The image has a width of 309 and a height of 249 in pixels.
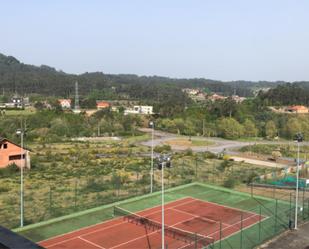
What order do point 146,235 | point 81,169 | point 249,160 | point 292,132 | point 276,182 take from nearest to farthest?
1. point 146,235
2. point 276,182
3. point 81,169
4. point 249,160
5. point 292,132

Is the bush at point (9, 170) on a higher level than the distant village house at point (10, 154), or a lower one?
lower

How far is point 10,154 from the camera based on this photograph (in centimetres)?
4019

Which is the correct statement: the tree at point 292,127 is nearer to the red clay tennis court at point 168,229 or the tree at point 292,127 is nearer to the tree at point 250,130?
the tree at point 250,130

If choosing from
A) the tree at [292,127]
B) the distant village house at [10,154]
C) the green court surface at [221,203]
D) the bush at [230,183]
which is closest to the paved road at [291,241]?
the green court surface at [221,203]

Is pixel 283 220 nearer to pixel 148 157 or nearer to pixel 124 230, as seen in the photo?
pixel 124 230

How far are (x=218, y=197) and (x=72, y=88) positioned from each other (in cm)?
16193

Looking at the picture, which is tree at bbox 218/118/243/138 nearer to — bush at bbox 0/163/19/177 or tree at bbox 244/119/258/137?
tree at bbox 244/119/258/137

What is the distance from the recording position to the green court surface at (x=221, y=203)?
70.6ft

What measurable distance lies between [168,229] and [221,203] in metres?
6.92

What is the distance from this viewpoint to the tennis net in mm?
20750

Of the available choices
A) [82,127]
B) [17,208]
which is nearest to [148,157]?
[17,208]

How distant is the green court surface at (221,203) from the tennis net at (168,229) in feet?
1.90


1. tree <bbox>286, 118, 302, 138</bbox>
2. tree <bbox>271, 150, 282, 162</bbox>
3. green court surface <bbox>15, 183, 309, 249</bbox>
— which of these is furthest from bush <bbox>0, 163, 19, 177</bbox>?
tree <bbox>286, 118, 302, 138</bbox>

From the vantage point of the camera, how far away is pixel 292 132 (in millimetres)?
77062
